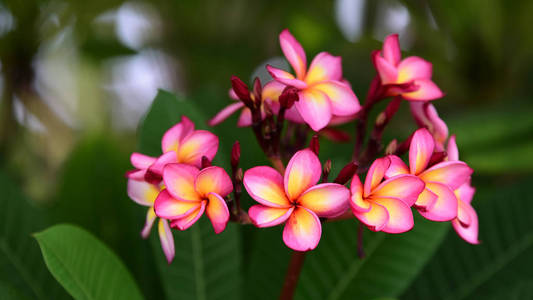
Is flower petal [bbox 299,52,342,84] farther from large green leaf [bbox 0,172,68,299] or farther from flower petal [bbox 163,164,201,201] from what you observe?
large green leaf [bbox 0,172,68,299]

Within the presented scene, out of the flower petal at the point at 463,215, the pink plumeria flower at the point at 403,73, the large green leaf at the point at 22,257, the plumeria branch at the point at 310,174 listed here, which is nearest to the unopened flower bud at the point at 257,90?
the plumeria branch at the point at 310,174

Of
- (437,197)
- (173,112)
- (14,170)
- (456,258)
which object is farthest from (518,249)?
(14,170)

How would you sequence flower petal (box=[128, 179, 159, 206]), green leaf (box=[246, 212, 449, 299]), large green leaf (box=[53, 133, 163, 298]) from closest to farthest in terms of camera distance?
flower petal (box=[128, 179, 159, 206]) → green leaf (box=[246, 212, 449, 299]) → large green leaf (box=[53, 133, 163, 298])

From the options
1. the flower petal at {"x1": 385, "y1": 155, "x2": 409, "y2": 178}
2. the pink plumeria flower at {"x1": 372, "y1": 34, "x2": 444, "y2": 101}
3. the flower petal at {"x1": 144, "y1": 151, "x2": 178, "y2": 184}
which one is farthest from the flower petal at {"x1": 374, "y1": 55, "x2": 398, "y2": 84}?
the flower petal at {"x1": 144, "y1": 151, "x2": 178, "y2": 184}

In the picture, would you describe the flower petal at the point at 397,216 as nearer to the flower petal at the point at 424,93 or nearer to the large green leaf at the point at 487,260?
the flower petal at the point at 424,93

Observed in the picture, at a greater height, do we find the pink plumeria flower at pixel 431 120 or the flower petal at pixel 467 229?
the pink plumeria flower at pixel 431 120

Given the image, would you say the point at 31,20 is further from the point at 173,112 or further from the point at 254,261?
the point at 254,261
